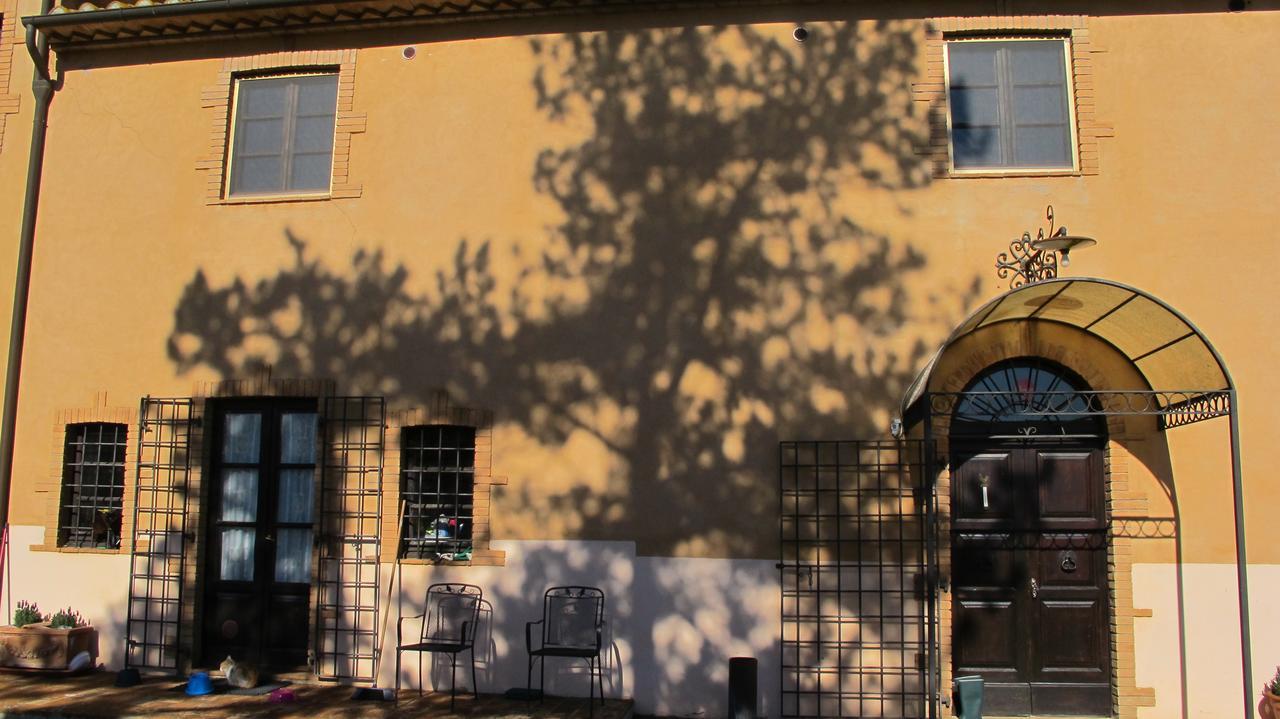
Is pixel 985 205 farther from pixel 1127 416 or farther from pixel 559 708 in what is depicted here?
pixel 559 708

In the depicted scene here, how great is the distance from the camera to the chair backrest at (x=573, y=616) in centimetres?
774

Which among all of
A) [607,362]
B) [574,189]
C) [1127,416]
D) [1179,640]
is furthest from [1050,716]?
[574,189]

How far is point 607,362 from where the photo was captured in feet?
26.7

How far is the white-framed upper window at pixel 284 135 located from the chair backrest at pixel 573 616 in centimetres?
426

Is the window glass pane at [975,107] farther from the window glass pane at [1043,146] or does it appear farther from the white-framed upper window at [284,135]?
the white-framed upper window at [284,135]

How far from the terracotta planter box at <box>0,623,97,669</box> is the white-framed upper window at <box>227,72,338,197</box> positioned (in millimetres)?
4113

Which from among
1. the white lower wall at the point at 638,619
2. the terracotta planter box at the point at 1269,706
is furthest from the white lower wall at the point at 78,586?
the terracotta planter box at the point at 1269,706

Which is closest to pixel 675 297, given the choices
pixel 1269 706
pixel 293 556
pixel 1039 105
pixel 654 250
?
pixel 654 250

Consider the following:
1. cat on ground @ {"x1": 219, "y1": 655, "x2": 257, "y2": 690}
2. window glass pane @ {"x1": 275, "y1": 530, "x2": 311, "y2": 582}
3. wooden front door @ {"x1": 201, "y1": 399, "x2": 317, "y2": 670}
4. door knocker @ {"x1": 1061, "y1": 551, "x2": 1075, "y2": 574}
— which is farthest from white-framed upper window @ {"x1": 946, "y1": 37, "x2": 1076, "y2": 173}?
cat on ground @ {"x1": 219, "y1": 655, "x2": 257, "y2": 690}

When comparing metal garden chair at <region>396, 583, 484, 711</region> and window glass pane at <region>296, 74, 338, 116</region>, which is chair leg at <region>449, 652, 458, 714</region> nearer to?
metal garden chair at <region>396, 583, 484, 711</region>

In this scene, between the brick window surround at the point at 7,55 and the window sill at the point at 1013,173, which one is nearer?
the window sill at the point at 1013,173

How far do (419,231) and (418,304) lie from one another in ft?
2.15

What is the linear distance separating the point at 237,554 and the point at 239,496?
0.51 metres

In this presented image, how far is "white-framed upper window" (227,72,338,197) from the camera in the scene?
352 inches
